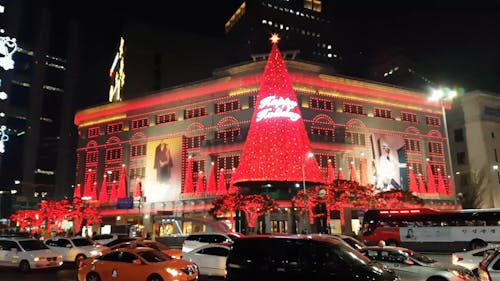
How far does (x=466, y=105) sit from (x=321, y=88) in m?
30.2

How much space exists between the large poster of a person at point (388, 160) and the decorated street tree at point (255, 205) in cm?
1867

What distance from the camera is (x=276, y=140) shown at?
43219 mm

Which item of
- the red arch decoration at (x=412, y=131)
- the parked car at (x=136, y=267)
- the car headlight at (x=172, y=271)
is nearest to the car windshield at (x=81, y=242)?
the parked car at (x=136, y=267)

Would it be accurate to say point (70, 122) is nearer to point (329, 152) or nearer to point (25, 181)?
point (25, 181)

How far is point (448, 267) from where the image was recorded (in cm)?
1335

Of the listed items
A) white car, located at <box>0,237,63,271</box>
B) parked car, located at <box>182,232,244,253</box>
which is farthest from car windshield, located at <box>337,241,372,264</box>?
white car, located at <box>0,237,63,271</box>

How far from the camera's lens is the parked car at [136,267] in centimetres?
1401

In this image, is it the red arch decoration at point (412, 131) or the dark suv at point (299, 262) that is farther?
the red arch decoration at point (412, 131)

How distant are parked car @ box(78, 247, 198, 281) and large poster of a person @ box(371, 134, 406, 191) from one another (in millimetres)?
45654

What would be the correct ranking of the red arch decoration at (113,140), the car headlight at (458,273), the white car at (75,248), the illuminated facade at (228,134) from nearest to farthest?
the car headlight at (458,273)
the white car at (75,248)
the illuminated facade at (228,134)
the red arch decoration at (113,140)

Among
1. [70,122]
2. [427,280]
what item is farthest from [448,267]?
[70,122]

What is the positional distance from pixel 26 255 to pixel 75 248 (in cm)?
456

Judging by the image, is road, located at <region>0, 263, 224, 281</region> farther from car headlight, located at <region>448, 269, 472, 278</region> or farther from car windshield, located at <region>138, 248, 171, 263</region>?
car headlight, located at <region>448, 269, 472, 278</region>

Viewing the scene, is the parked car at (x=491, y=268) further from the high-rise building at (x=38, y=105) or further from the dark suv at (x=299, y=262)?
the high-rise building at (x=38, y=105)
